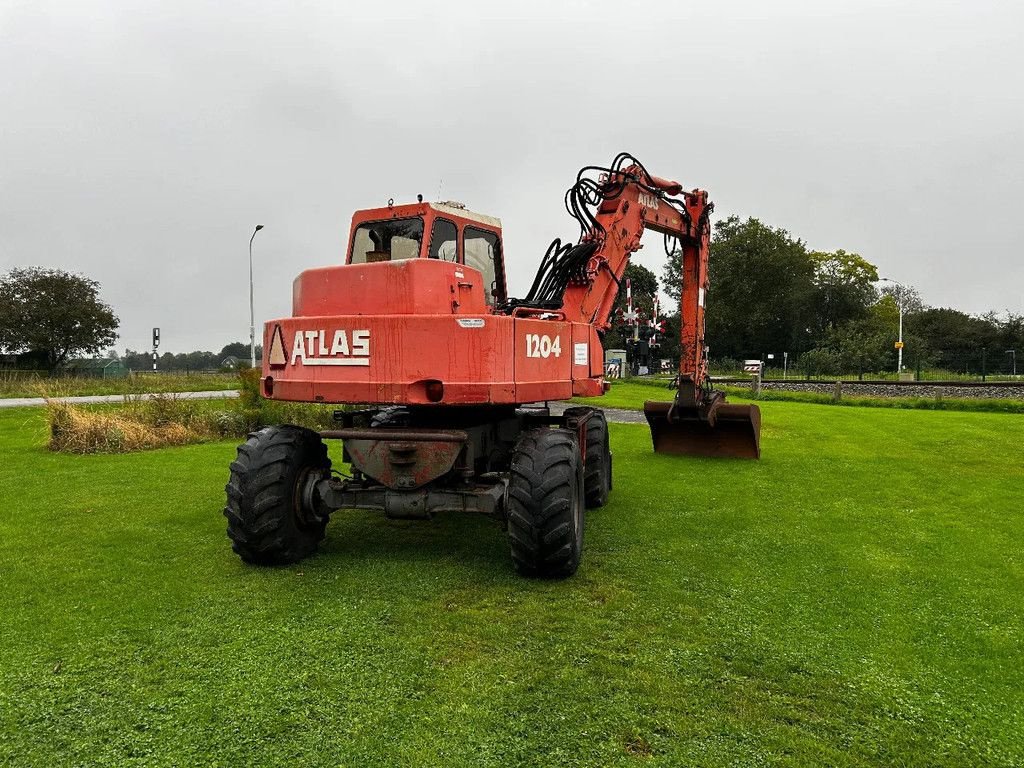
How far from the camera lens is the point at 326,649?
176 inches

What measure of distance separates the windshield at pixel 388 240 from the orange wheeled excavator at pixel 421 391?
0.5 inches

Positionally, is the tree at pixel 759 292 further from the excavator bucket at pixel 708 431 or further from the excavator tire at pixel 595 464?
the excavator tire at pixel 595 464

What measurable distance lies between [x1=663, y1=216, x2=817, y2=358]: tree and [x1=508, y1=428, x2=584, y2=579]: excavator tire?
63.0m

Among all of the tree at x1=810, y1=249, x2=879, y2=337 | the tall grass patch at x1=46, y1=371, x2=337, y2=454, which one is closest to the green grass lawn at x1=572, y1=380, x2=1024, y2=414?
the tall grass patch at x1=46, y1=371, x2=337, y2=454

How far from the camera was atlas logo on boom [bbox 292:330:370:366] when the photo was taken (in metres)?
5.59

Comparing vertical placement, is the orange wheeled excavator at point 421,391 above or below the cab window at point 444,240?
below

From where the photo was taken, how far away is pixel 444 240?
665 centimetres

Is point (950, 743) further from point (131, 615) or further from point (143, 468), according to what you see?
point (143, 468)

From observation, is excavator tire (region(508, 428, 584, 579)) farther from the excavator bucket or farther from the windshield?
the excavator bucket

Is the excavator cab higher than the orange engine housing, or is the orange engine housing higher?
the excavator cab

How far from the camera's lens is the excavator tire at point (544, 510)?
551 centimetres

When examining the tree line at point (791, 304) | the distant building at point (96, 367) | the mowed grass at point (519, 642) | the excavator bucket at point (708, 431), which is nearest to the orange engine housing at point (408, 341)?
the mowed grass at point (519, 642)

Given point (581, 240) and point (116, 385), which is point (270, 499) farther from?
point (116, 385)

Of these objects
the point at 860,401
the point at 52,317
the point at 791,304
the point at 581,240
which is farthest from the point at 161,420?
the point at 791,304
